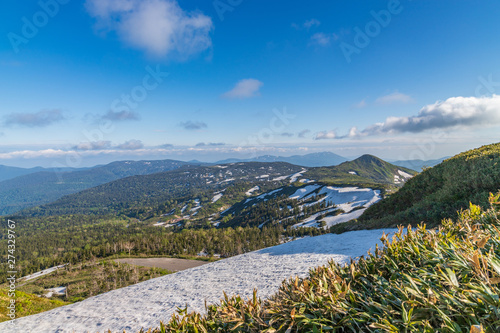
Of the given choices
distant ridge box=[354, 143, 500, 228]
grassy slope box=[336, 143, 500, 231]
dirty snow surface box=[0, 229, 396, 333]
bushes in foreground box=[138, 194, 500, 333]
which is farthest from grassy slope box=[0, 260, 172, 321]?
bushes in foreground box=[138, 194, 500, 333]

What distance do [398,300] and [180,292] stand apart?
42.6 ft

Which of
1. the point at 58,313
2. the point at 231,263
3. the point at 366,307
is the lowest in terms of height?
the point at 58,313

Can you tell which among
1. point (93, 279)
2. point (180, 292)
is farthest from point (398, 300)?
point (93, 279)

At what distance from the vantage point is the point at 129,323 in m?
10.4

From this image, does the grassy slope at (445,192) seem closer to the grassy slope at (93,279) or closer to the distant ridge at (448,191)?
the distant ridge at (448,191)

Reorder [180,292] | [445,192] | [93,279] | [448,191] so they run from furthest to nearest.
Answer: [93,279]
[445,192]
[448,191]
[180,292]

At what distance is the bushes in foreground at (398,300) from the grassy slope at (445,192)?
10554 millimetres

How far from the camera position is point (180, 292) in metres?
12.7

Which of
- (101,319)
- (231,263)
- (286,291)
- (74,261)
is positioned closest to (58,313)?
(101,319)

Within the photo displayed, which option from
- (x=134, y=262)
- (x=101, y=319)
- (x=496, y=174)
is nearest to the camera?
(x=101, y=319)

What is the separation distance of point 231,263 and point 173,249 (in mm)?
110225

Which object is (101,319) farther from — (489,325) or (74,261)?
(74,261)

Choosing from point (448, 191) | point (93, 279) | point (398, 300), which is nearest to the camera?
point (398, 300)

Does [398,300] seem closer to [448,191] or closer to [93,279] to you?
[448,191]
